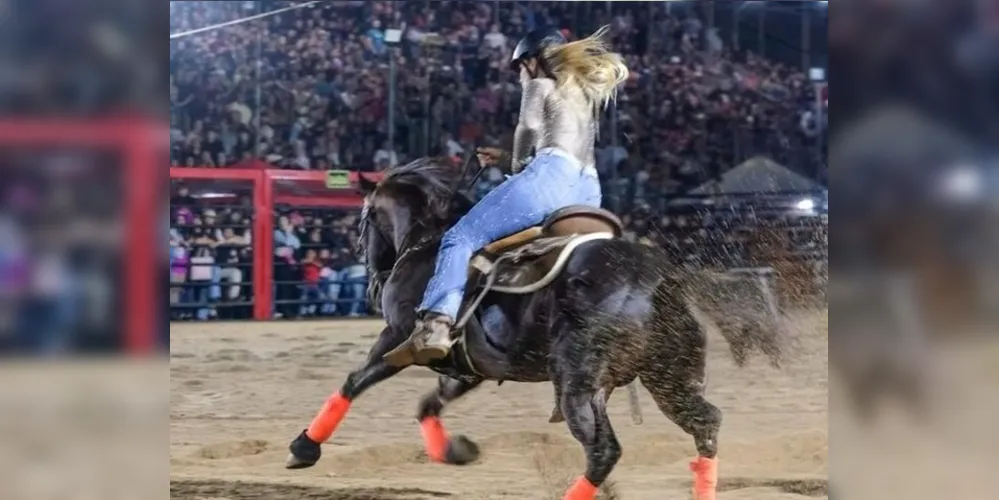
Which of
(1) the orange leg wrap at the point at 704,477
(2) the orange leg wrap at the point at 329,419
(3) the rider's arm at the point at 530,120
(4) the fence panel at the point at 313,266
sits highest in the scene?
(3) the rider's arm at the point at 530,120

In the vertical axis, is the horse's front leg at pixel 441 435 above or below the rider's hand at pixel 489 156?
below

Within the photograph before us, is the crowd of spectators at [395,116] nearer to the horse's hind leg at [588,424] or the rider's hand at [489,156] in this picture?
the rider's hand at [489,156]

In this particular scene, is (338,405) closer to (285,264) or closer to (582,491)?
(285,264)

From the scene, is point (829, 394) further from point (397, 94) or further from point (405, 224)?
point (397, 94)

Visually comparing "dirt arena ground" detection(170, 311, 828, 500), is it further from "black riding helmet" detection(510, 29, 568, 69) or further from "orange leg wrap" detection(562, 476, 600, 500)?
"black riding helmet" detection(510, 29, 568, 69)

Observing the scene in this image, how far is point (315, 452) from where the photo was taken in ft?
9.21

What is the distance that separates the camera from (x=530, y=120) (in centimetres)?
279

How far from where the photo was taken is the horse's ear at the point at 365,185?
282 centimetres

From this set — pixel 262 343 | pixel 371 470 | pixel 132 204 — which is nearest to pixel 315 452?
pixel 371 470

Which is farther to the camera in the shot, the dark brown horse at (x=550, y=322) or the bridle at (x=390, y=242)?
the bridle at (x=390, y=242)

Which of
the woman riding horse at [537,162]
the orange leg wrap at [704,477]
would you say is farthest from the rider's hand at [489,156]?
the orange leg wrap at [704,477]

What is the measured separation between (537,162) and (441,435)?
0.84m

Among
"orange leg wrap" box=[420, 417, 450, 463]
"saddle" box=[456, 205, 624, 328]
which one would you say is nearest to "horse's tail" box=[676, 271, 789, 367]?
"saddle" box=[456, 205, 624, 328]

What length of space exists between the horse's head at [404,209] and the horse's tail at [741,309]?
0.72 meters
